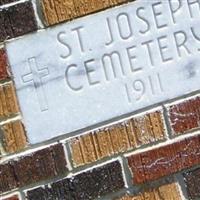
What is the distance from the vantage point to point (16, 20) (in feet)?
5.09

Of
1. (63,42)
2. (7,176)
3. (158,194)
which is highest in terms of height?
(63,42)

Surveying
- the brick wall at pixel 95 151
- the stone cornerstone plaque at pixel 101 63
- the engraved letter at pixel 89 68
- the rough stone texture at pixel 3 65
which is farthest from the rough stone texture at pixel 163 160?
the rough stone texture at pixel 3 65

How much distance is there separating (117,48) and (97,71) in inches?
3.0

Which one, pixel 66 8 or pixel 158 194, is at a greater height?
pixel 66 8

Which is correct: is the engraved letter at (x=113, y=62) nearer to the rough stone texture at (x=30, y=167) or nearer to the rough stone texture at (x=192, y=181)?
the rough stone texture at (x=30, y=167)

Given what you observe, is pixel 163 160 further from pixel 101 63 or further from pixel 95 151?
pixel 101 63

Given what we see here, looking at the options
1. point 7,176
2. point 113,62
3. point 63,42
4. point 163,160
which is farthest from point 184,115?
point 7,176

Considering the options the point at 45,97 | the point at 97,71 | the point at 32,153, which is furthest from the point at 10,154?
the point at 97,71

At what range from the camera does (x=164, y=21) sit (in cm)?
159

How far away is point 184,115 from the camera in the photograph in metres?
1.62

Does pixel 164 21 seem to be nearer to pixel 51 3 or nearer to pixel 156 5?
pixel 156 5

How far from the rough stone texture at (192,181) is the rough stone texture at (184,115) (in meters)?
A: 0.11

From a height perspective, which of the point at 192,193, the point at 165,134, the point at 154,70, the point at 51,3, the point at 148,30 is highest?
the point at 51,3

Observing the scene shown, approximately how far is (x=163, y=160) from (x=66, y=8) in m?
0.46
